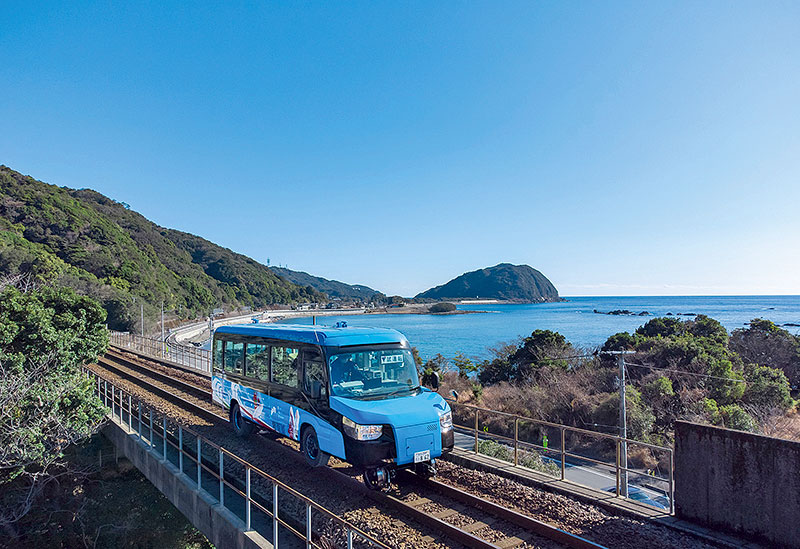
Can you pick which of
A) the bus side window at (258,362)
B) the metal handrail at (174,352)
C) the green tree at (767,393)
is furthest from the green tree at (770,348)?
the metal handrail at (174,352)

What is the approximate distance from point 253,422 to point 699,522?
8.29m

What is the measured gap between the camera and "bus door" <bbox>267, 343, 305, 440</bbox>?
859cm

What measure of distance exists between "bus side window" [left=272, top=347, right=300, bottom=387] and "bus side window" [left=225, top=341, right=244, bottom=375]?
1783 millimetres

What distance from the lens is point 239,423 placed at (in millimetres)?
11281

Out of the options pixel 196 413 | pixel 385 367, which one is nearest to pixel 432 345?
pixel 196 413

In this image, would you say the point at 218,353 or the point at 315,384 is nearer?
the point at 315,384

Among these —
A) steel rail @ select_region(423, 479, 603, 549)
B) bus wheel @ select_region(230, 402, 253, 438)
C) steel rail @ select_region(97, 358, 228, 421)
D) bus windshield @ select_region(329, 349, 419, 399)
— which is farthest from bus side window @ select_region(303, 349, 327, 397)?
steel rail @ select_region(97, 358, 228, 421)

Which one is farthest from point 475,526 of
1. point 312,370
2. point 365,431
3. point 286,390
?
point 286,390

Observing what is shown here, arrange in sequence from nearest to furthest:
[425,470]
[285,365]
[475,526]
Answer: [475,526] < [425,470] < [285,365]

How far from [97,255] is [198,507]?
73.6 meters

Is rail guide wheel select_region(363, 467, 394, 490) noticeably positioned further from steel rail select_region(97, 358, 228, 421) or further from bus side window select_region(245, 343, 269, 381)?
steel rail select_region(97, 358, 228, 421)

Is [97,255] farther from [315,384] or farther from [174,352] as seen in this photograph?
[315,384]

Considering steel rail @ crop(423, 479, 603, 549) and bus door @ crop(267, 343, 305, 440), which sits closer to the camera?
steel rail @ crop(423, 479, 603, 549)

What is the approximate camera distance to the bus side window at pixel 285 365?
8.74m
